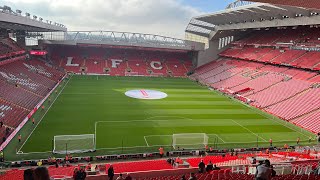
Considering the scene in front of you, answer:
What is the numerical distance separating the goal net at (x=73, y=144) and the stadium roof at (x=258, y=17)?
2459 centimetres

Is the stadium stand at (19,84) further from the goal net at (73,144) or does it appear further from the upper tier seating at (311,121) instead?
the upper tier seating at (311,121)

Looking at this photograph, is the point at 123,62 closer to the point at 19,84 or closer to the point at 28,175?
the point at 19,84

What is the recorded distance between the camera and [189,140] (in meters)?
25.5

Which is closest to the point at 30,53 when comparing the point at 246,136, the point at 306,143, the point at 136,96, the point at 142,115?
the point at 136,96

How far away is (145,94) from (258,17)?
22.9m

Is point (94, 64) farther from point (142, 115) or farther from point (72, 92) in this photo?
point (142, 115)

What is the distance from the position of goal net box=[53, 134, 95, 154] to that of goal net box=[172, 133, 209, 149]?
22.3 ft

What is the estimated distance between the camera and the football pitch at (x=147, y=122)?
25266 millimetres

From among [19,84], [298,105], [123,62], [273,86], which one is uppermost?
[123,62]

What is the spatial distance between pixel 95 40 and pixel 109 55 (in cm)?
654

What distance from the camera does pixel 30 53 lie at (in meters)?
56.9

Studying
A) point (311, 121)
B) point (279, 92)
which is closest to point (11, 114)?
point (311, 121)

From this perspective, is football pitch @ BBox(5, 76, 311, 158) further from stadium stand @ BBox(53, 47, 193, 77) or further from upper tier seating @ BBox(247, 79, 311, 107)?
stadium stand @ BBox(53, 47, 193, 77)

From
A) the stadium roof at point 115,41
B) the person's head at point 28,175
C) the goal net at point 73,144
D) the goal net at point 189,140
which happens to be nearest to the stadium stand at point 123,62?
the stadium roof at point 115,41
